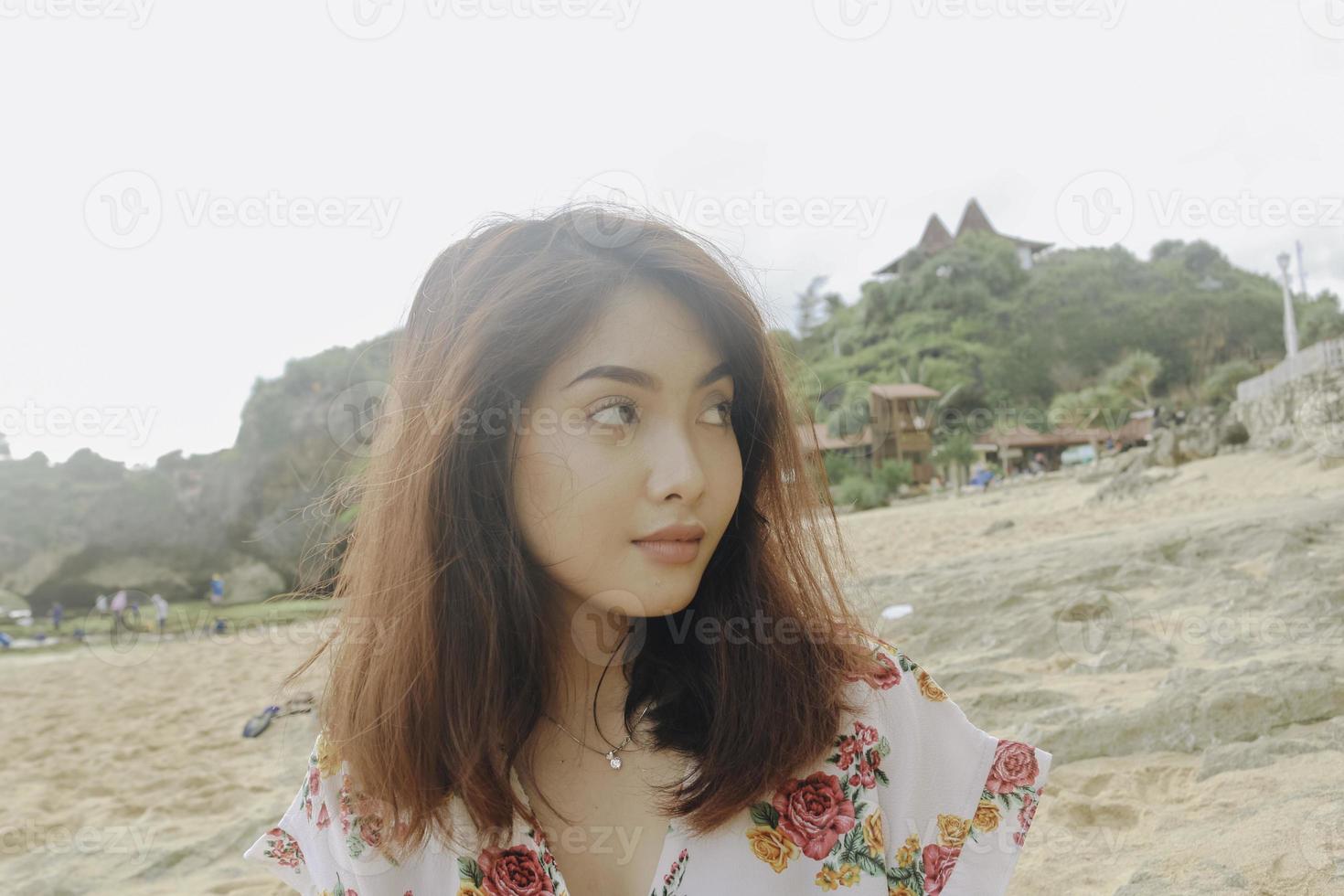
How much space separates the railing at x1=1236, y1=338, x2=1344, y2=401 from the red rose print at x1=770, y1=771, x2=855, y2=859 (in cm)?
1196

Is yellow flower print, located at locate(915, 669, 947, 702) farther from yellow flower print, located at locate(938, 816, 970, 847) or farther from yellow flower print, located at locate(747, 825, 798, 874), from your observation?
yellow flower print, located at locate(747, 825, 798, 874)

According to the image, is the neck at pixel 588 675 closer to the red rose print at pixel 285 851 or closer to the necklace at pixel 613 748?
the necklace at pixel 613 748

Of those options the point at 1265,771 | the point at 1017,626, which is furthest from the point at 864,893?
the point at 1017,626

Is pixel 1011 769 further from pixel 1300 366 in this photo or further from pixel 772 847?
pixel 1300 366

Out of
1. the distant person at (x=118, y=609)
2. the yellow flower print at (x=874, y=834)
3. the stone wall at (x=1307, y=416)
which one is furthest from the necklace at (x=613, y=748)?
the distant person at (x=118, y=609)

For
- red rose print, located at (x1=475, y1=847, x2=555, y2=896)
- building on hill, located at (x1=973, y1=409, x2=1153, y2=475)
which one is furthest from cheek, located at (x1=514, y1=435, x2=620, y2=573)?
building on hill, located at (x1=973, y1=409, x2=1153, y2=475)

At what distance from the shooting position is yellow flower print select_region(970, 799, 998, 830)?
3.65 ft

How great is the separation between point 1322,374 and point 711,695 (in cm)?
1193

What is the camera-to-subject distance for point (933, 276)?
3931 centimetres

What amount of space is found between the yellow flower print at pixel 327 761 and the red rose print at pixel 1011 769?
3.00ft

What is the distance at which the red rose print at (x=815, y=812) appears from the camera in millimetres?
1074

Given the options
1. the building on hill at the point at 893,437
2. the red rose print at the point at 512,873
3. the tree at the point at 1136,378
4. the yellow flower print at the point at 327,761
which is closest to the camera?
the red rose print at the point at 512,873

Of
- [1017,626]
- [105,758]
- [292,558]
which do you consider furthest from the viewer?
[292,558]

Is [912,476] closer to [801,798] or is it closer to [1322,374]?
[1322,374]
